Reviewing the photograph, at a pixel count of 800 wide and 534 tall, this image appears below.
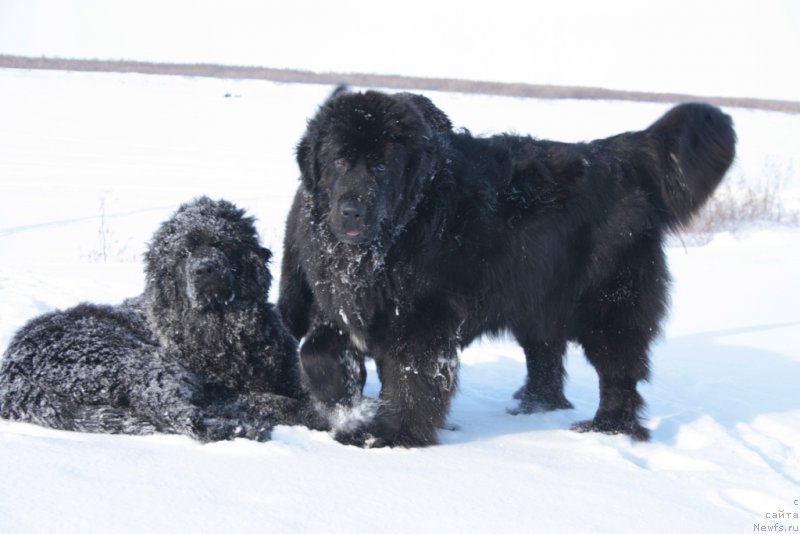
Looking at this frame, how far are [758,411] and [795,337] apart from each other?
2589 millimetres

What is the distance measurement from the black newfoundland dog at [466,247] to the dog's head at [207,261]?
0.22m

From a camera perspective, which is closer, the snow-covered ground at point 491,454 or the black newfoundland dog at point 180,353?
the snow-covered ground at point 491,454

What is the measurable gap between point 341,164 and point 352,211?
318mm

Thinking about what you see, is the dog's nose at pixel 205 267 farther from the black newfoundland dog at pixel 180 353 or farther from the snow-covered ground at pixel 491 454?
the snow-covered ground at pixel 491 454

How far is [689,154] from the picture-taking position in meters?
5.23

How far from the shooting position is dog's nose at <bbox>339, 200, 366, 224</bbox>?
4.07 m

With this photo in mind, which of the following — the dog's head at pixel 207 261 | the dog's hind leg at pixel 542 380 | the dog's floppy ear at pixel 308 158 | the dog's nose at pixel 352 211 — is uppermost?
the dog's floppy ear at pixel 308 158

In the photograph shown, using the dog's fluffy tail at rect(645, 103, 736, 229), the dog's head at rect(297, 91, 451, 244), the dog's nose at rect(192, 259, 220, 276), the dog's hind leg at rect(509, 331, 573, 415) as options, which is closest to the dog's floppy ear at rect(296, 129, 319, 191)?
the dog's head at rect(297, 91, 451, 244)

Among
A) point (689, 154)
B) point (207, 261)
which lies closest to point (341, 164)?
point (207, 261)

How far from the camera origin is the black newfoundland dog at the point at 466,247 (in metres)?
4.34

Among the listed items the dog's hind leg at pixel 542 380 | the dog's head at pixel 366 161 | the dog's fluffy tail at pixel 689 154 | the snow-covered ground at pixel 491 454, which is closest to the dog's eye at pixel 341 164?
the dog's head at pixel 366 161

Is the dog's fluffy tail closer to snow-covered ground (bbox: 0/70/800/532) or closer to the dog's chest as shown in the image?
snow-covered ground (bbox: 0/70/800/532)

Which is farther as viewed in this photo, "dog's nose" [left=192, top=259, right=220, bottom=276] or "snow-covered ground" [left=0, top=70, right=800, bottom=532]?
"dog's nose" [left=192, top=259, right=220, bottom=276]

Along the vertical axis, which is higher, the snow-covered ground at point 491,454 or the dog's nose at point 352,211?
the dog's nose at point 352,211
